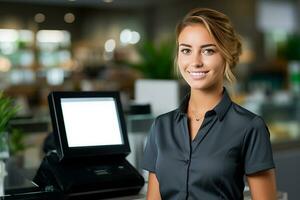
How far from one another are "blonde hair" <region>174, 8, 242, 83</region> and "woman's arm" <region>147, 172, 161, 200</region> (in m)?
0.35

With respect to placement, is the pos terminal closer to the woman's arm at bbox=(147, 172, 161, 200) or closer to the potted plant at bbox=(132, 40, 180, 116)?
the woman's arm at bbox=(147, 172, 161, 200)

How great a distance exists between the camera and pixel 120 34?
41.8ft

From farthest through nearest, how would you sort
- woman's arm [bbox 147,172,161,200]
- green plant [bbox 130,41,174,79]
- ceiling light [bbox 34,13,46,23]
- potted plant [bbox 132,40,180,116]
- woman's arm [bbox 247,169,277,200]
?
ceiling light [bbox 34,13,46,23], green plant [bbox 130,41,174,79], potted plant [bbox 132,40,180,116], woman's arm [bbox 147,172,161,200], woman's arm [bbox 247,169,277,200]

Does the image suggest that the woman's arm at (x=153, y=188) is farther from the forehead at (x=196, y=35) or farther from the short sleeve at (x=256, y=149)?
the forehead at (x=196, y=35)

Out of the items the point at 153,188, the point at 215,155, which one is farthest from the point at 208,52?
the point at 153,188

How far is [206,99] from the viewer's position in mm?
1396

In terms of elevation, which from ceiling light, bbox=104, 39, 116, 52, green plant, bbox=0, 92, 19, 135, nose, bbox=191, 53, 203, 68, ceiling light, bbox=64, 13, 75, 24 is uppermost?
ceiling light, bbox=64, 13, 75, 24

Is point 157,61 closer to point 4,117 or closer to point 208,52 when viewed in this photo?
point 4,117

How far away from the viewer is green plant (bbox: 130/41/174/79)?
11.9 ft

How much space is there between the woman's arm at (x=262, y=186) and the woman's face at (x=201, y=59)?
0.84ft

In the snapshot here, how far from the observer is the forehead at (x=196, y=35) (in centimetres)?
134

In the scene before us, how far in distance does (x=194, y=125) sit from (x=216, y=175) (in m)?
0.16

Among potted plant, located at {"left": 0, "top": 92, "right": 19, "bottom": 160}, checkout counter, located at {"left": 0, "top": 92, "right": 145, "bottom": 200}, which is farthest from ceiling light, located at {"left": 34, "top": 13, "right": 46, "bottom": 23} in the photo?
checkout counter, located at {"left": 0, "top": 92, "right": 145, "bottom": 200}

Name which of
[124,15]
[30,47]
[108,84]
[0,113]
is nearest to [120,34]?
[124,15]
